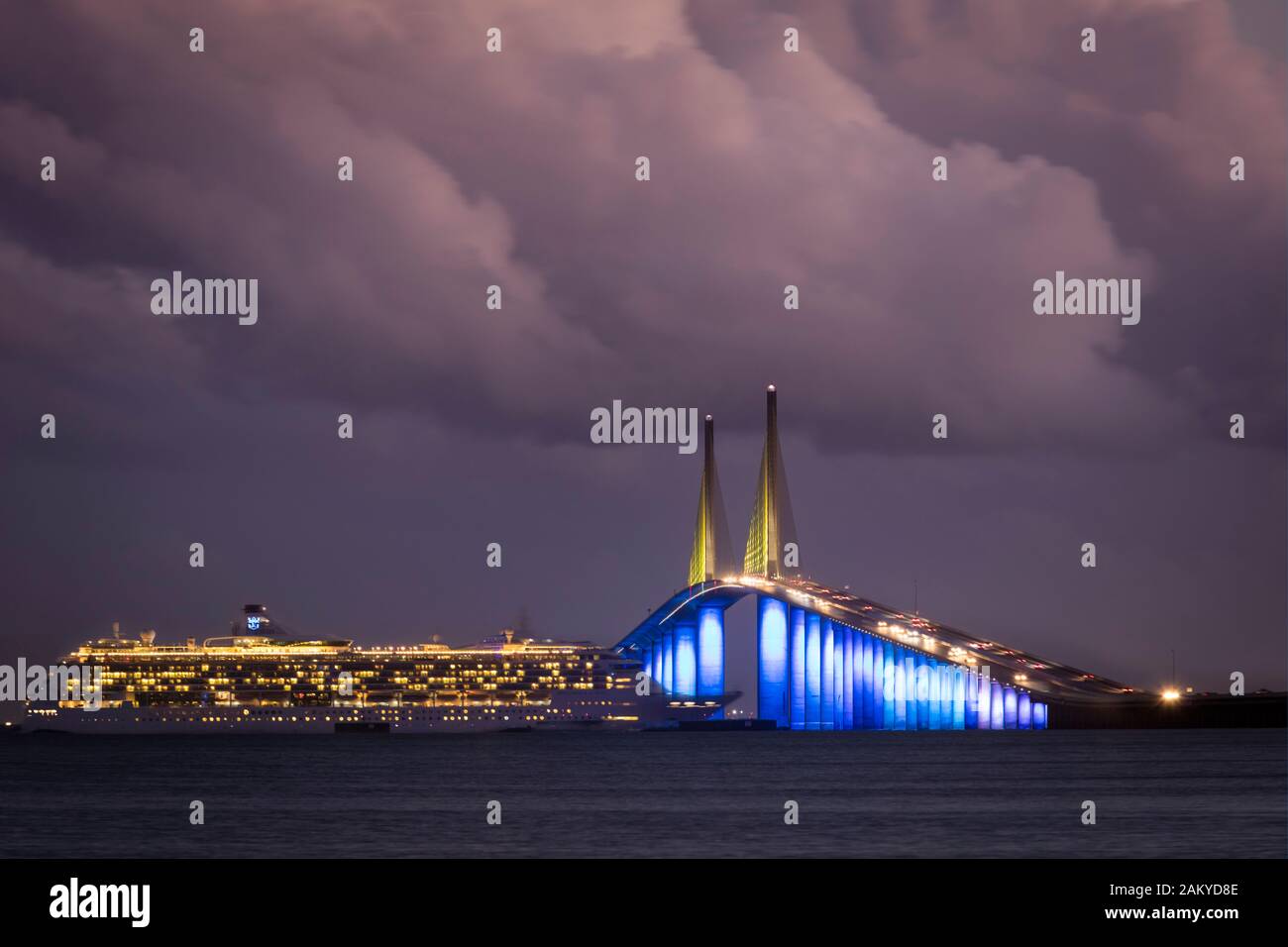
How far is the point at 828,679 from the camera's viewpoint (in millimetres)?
128250

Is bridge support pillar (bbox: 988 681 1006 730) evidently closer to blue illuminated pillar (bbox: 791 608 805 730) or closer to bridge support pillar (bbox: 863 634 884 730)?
bridge support pillar (bbox: 863 634 884 730)

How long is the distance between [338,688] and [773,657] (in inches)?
1188

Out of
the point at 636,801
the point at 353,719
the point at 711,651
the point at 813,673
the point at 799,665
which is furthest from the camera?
the point at 711,651

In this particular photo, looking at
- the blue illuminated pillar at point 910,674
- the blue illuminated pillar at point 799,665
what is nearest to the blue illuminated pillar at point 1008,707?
the blue illuminated pillar at point 910,674

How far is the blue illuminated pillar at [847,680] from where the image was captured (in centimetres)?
12450

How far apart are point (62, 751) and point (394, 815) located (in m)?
62.4

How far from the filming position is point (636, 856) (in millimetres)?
37938

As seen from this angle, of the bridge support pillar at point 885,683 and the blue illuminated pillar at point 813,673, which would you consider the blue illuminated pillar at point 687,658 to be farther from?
the bridge support pillar at point 885,683

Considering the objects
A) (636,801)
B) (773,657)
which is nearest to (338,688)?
(773,657)

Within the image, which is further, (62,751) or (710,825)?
(62,751)

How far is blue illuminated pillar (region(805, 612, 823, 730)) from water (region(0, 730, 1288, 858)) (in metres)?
24.0

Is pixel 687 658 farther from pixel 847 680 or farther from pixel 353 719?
pixel 353 719
